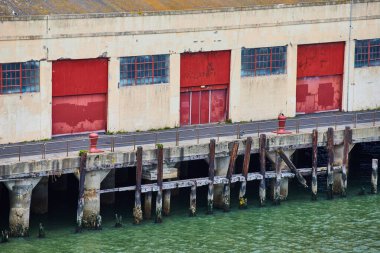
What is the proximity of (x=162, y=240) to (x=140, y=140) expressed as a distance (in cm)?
794

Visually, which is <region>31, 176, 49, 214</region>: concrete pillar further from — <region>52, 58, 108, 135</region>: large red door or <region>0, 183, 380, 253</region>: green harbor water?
<region>52, 58, 108, 135</region>: large red door

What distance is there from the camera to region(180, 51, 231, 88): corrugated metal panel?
90.9 m

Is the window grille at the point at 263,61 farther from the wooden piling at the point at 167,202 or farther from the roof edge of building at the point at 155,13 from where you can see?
the wooden piling at the point at 167,202

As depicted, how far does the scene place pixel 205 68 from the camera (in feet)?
300

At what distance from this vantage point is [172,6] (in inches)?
3674

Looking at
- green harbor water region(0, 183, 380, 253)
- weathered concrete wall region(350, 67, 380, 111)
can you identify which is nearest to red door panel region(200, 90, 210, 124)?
green harbor water region(0, 183, 380, 253)

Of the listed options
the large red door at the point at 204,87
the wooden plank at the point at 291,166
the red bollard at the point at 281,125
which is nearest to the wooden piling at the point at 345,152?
the wooden plank at the point at 291,166

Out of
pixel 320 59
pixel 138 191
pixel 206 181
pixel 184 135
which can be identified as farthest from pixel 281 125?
pixel 138 191

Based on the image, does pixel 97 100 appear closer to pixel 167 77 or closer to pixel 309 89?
pixel 167 77

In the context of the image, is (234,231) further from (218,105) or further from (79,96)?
→ (218,105)

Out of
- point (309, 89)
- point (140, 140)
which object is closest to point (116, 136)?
point (140, 140)

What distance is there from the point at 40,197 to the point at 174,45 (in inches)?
474

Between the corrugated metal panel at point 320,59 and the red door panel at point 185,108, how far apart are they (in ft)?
24.3

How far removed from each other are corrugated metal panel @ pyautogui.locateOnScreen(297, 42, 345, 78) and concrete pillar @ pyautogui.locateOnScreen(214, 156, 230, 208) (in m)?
11.1
